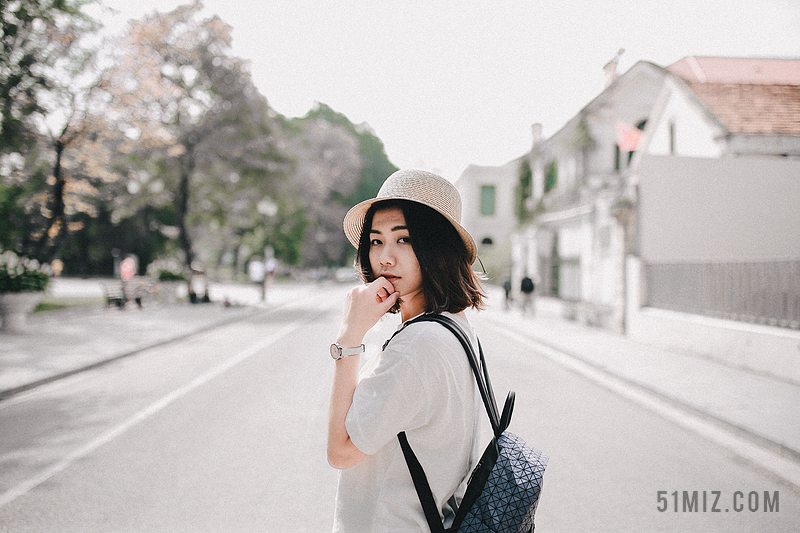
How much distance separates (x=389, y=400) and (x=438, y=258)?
1.52ft

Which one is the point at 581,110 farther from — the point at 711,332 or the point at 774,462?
the point at 774,462

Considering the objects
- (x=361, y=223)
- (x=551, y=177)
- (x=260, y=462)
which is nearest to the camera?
(x=361, y=223)

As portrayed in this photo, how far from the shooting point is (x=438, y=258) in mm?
1508

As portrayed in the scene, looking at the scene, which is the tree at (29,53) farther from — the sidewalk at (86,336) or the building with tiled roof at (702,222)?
the building with tiled roof at (702,222)

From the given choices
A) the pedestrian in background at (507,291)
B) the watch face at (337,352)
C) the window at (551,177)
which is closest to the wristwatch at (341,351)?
the watch face at (337,352)

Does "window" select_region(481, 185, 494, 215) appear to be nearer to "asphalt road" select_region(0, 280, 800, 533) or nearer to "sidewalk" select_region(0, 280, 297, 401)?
"sidewalk" select_region(0, 280, 297, 401)

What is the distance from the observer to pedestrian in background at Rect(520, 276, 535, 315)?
18859mm

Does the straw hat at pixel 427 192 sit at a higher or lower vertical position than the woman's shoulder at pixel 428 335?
higher

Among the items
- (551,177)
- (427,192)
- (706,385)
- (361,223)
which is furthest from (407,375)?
(551,177)

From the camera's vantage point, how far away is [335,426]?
129 cm

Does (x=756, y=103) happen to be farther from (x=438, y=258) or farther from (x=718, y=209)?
(x=438, y=258)

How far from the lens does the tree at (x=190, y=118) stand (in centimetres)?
2023

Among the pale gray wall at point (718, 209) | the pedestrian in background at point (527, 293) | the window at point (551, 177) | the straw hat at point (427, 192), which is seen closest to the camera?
the straw hat at point (427, 192)

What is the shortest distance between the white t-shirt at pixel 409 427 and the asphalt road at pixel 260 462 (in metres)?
2.20
